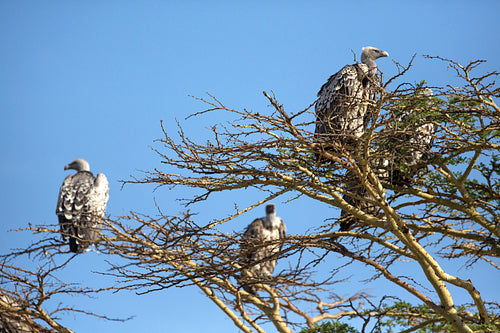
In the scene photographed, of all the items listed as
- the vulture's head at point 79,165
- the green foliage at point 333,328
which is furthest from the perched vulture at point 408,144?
the vulture's head at point 79,165

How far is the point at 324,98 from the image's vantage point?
7.75 m

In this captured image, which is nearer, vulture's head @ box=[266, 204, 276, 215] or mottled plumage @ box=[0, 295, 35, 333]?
mottled plumage @ box=[0, 295, 35, 333]

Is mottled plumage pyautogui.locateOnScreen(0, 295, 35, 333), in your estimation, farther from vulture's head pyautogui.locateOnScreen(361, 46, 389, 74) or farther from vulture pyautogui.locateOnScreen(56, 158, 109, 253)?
vulture's head pyautogui.locateOnScreen(361, 46, 389, 74)

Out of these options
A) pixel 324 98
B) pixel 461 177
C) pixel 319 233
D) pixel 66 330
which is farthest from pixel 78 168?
pixel 461 177

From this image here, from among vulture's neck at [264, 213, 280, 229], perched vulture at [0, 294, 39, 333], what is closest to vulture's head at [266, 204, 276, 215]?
vulture's neck at [264, 213, 280, 229]

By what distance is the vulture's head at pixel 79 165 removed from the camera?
13578 mm

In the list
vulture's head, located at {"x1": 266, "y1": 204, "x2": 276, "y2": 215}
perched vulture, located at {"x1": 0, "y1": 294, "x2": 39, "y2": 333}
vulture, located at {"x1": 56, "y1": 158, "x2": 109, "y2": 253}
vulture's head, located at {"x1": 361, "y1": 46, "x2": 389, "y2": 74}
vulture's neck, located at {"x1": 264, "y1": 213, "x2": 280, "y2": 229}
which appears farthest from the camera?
vulture's head, located at {"x1": 266, "y1": 204, "x2": 276, "y2": 215}

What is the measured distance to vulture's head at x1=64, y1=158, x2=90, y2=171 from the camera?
44.5 ft

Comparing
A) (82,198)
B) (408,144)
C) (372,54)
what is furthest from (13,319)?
(372,54)

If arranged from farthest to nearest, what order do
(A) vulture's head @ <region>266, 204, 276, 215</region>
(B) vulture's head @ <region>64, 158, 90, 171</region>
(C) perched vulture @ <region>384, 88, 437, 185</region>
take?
(B) vulture's head @ <region>64, 158, 90, 171</region>, (A) vulture's head @ <region>266, 204, 276, 215</region>, (C) perched vulture @ <region>384, 88, 437, 185</region>

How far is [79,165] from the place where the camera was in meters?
13.6

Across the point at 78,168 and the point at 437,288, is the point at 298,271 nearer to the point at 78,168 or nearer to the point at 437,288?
the point at 437,288

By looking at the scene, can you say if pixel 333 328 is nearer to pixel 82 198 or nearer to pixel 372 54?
pixel 372 54

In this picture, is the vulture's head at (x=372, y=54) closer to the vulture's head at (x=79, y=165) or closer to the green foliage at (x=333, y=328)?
the green foliage at (x=333, y=328)
